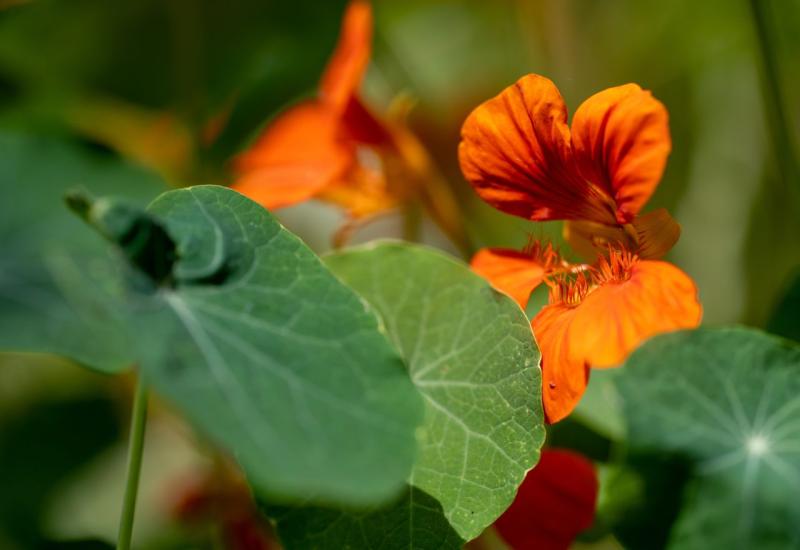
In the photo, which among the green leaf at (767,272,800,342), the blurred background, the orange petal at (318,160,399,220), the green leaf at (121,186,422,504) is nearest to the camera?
the green leaf at (121,186,422,504)

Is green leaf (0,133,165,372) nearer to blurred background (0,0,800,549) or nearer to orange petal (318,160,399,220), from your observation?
orange petal (318,160,399,220)

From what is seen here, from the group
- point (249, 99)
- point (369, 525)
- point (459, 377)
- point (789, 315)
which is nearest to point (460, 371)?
point (459, 377)

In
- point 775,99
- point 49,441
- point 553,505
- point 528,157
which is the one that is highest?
point 528,157

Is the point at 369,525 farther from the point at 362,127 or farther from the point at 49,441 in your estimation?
the point at 49,441

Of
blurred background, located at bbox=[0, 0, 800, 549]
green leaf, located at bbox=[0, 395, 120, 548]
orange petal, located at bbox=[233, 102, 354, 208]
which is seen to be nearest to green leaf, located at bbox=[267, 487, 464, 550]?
orange petal, located at bbox=[233, 102, 354, 208]

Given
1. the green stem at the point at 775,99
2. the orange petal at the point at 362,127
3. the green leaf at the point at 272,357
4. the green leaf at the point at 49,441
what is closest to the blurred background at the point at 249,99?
the green leaf at the point at 49,441

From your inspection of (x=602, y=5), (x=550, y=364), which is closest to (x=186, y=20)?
(x=602, y=5)
